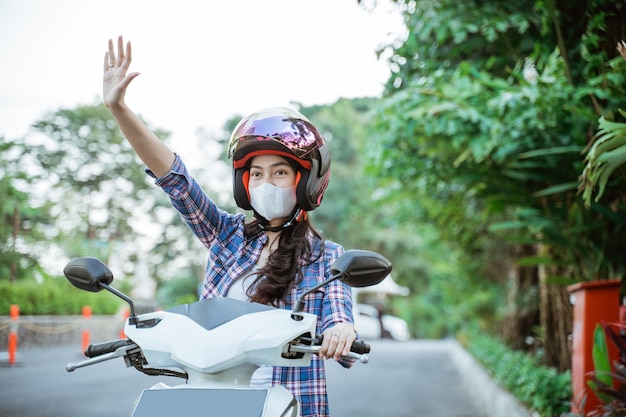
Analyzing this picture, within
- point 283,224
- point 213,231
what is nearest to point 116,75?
point 213,231

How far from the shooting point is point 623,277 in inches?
235

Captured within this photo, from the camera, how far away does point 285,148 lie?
246 cm

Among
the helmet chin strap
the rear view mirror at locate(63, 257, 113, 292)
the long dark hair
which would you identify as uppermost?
the helmet chin strap

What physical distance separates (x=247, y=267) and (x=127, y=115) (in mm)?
652

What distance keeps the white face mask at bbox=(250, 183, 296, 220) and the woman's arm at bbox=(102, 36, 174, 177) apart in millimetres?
321

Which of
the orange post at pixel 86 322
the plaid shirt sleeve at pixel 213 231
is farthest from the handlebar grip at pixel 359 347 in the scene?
the orange post at pixel 86 322

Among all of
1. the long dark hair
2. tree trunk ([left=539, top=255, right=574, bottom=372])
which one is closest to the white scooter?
the long dark hair

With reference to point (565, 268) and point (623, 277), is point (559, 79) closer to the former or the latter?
point (623, 277)

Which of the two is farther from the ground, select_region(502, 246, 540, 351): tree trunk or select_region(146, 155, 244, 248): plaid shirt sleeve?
select_region(502, 246, 540, 351): tree trunk

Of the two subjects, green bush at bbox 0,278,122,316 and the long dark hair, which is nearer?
the long dark hair

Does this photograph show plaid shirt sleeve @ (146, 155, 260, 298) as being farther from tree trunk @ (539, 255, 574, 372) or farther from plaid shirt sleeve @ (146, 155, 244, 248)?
tree trunk @ (539, 255, 574, 372)

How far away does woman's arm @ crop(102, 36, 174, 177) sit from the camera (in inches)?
90.4

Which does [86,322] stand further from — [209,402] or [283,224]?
[209,402]

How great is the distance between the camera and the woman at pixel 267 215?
2367 millimetres
